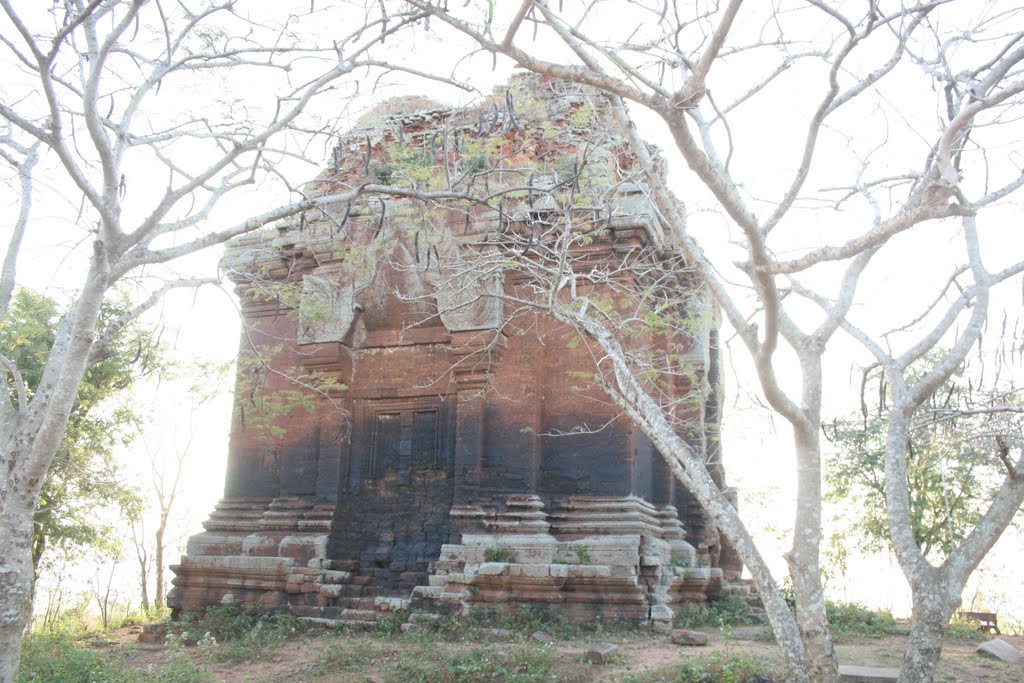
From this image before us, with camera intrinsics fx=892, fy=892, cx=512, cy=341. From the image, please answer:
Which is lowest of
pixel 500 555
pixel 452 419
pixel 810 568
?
pixel 500 555

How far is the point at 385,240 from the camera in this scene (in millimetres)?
10602

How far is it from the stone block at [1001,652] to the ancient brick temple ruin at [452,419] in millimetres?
2748

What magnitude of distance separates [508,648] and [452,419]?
3438 mm

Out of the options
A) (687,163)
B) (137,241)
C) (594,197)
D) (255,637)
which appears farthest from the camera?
(594,197)

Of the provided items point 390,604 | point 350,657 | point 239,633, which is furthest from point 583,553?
point 239,633

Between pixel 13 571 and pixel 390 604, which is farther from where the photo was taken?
pixel 390 604

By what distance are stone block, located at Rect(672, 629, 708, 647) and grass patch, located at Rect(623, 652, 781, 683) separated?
1.08 meters

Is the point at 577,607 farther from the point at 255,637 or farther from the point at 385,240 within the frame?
the point at 385,240

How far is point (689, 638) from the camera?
806 cm

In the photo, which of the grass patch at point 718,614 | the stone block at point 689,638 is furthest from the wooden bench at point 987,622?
the stone block at point 689,638

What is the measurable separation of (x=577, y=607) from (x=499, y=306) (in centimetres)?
343

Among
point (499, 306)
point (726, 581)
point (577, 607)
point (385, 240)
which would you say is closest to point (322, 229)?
point (385, 240)

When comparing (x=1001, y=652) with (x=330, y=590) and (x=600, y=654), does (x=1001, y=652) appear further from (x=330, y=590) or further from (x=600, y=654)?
(x=330, y=590)

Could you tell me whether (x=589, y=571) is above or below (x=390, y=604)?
above
